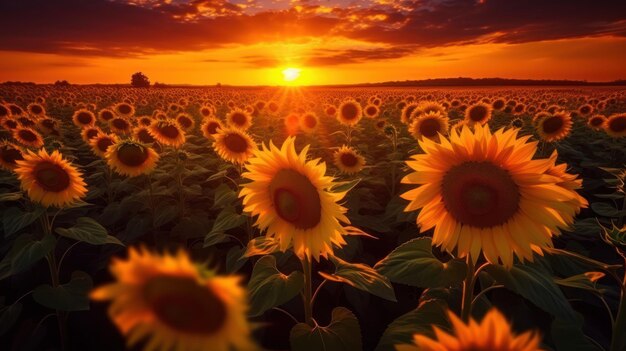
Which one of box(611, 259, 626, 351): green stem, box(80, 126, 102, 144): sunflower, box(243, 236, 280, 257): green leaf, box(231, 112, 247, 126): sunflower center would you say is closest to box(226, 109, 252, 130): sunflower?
box(231, 112, 247, 126): sunflower center

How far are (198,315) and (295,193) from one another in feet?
5.89

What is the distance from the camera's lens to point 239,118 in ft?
32.0

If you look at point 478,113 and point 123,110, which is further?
point 123,110

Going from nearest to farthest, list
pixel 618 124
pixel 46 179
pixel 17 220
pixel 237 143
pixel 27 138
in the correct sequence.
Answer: pixel 17 220, pixel 46 179, pixel 237 143, pixel 27 138, pixel 618 124

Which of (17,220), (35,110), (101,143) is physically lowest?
(17,220)

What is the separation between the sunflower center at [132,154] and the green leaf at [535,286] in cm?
528

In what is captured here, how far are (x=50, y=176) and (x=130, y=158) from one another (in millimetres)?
1934

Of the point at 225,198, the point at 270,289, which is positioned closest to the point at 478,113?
the point at 225,198

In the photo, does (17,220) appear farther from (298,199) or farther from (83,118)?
→ (83,118)

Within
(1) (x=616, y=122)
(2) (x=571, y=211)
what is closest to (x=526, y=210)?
(2) (x=571, y=211)

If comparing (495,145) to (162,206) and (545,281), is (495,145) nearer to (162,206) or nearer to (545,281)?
(545,281)

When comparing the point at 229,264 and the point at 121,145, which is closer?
the point at 229,264

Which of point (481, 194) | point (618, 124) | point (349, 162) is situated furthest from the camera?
point (618, 124)

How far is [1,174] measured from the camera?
19.7 ft
